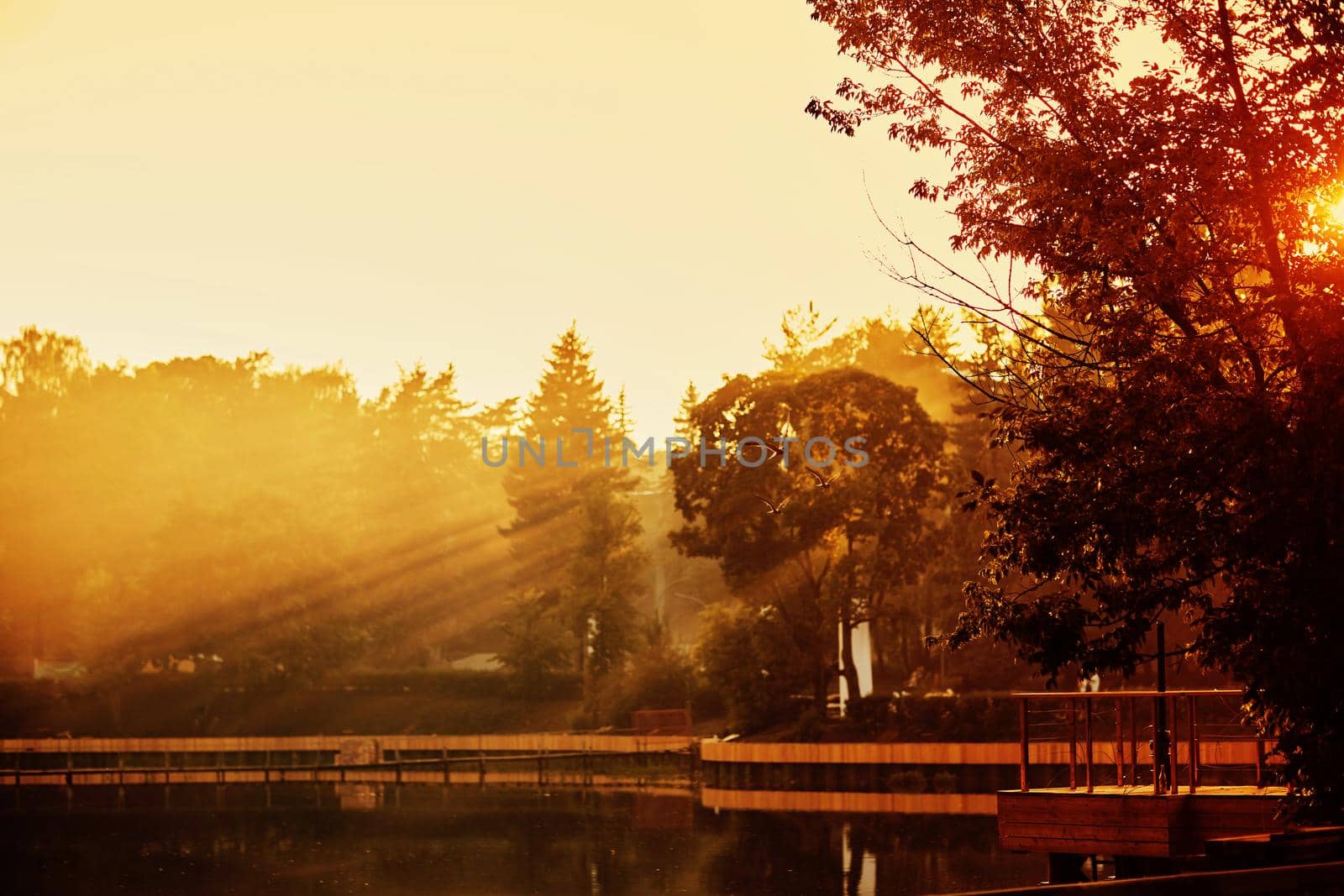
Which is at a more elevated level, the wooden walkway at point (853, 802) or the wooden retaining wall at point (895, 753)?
the wooden retaining wall at point (895, 753)

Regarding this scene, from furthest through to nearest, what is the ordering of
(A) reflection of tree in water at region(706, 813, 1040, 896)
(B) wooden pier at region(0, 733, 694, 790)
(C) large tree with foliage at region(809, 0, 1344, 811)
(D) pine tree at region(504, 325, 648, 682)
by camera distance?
(D) pine tree at region(504, 325, 648, 682), (B) wooden pier at region(0, 733, 694, 790), (A) reflection of tree in water at region(706, 813, 1040, 896), (C) large tree with foliage at region(809, 0, 1344, 811)

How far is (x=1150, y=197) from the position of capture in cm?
1350

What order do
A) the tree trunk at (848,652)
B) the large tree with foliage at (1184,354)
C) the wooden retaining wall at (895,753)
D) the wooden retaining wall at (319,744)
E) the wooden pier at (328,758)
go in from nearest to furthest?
the large tree with foliage at (1184,354)
the wooden retaining wall at (895,753)
the tree trunk at (848,652)
the wooden pier at (328,758)
the wooden retaining wall at (319,744)

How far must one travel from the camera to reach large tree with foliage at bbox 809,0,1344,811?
12500 millimetres

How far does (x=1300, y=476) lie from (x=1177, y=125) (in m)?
3.35

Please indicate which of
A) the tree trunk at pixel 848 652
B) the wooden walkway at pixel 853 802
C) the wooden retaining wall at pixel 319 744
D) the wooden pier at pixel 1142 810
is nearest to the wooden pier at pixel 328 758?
the wooden retaining wall at pixel 319 744

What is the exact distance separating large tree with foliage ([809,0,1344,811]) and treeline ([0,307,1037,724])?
22.2 m

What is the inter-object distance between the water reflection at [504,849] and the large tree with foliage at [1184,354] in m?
8.97

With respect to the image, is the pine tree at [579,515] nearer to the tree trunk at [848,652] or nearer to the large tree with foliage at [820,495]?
the large tree with foliage at [820,495]

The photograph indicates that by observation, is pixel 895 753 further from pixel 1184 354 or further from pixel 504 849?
pixel 1184 354

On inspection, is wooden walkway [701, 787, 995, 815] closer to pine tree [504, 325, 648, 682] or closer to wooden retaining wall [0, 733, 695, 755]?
wooden retaining wall [0, 733, 695, 755]

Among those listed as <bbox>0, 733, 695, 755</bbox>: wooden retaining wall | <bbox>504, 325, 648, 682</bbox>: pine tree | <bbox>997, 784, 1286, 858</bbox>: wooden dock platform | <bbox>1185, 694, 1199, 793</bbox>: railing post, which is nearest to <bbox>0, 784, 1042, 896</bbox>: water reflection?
<bbox>0, 733, 695, 755</bbox>: wooden retaining wall

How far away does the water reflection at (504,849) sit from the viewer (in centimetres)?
2423

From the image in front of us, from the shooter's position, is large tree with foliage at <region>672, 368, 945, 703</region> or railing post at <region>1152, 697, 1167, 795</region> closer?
railing post at <region>1152, 697, 1167, 795</region>
